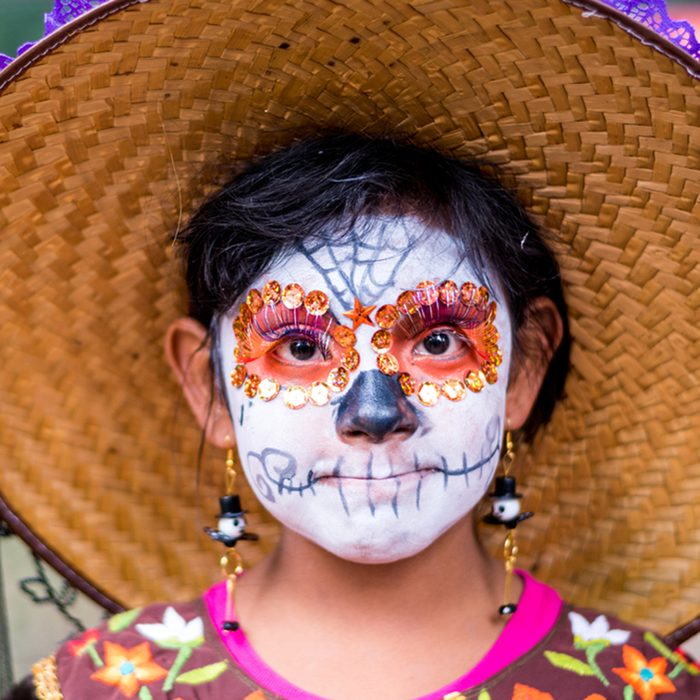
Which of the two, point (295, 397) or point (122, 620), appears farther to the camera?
point (122, 620)

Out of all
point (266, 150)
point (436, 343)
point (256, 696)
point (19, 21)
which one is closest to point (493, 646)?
point (256, 696)

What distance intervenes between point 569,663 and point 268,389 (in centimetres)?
58

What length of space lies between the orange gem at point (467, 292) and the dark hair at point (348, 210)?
41 millimetres

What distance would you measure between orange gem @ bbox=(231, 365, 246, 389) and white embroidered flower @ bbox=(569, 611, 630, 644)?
601 mm

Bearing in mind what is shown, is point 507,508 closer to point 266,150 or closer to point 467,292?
point 467,292

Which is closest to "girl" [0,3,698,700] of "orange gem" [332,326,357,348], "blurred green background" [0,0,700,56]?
"orange gem" [332,326,357,348]

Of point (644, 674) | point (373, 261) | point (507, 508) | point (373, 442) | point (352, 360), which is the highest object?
point (373, 261)

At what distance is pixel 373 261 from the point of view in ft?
5.18

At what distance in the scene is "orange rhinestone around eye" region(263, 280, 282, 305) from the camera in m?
1.61

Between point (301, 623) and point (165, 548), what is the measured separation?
446mm

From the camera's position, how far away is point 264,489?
1636 millimetres

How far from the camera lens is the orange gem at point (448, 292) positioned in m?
1.60

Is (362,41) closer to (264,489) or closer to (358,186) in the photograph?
(358,186)

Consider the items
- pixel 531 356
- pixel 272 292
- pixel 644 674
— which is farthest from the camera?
pixel 531 356
